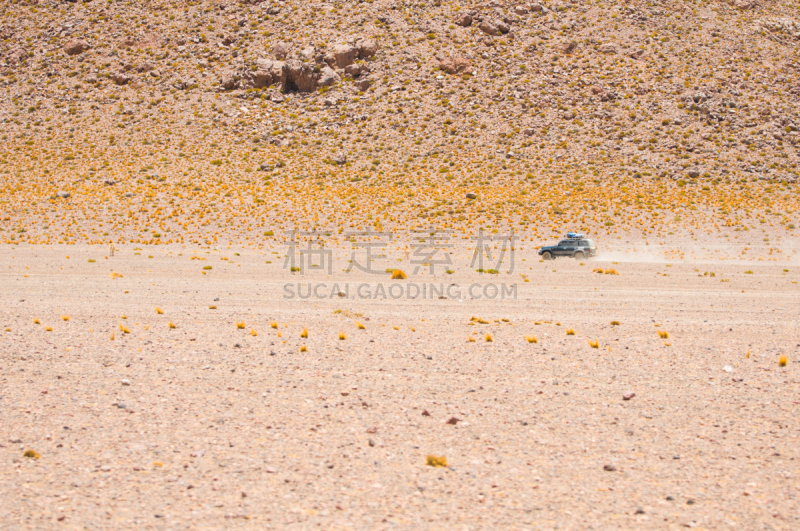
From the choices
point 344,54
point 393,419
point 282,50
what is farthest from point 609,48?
point 393,419

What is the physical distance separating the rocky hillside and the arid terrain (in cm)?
33

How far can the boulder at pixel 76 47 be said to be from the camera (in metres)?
58.9

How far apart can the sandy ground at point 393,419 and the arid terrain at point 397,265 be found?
48mm

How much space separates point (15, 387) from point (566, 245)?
23.4 m

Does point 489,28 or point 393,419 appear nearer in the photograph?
point 393,419

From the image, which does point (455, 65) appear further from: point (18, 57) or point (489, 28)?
point (18, 57)

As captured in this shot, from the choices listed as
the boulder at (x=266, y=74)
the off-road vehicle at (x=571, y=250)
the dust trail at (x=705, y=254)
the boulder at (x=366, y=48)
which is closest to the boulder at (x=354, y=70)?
the boulder at (x=366, y=48)

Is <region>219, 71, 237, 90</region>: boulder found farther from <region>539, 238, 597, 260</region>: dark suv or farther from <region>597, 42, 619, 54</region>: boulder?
<region>539, 238, 597, 260</region>: dark suv

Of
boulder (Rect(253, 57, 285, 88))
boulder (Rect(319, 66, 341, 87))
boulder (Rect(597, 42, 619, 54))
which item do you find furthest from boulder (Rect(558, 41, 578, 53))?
boulder (Rect(253, 57, 285, 88))

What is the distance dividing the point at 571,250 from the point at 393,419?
21.4 meters

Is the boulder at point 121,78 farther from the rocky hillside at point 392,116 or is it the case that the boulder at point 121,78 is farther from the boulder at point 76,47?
the boulder at point 76,47

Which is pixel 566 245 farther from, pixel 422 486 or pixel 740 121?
pixel 740 121

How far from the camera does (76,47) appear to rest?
193ft

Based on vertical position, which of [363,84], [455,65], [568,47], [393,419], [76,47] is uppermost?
[76,47]
